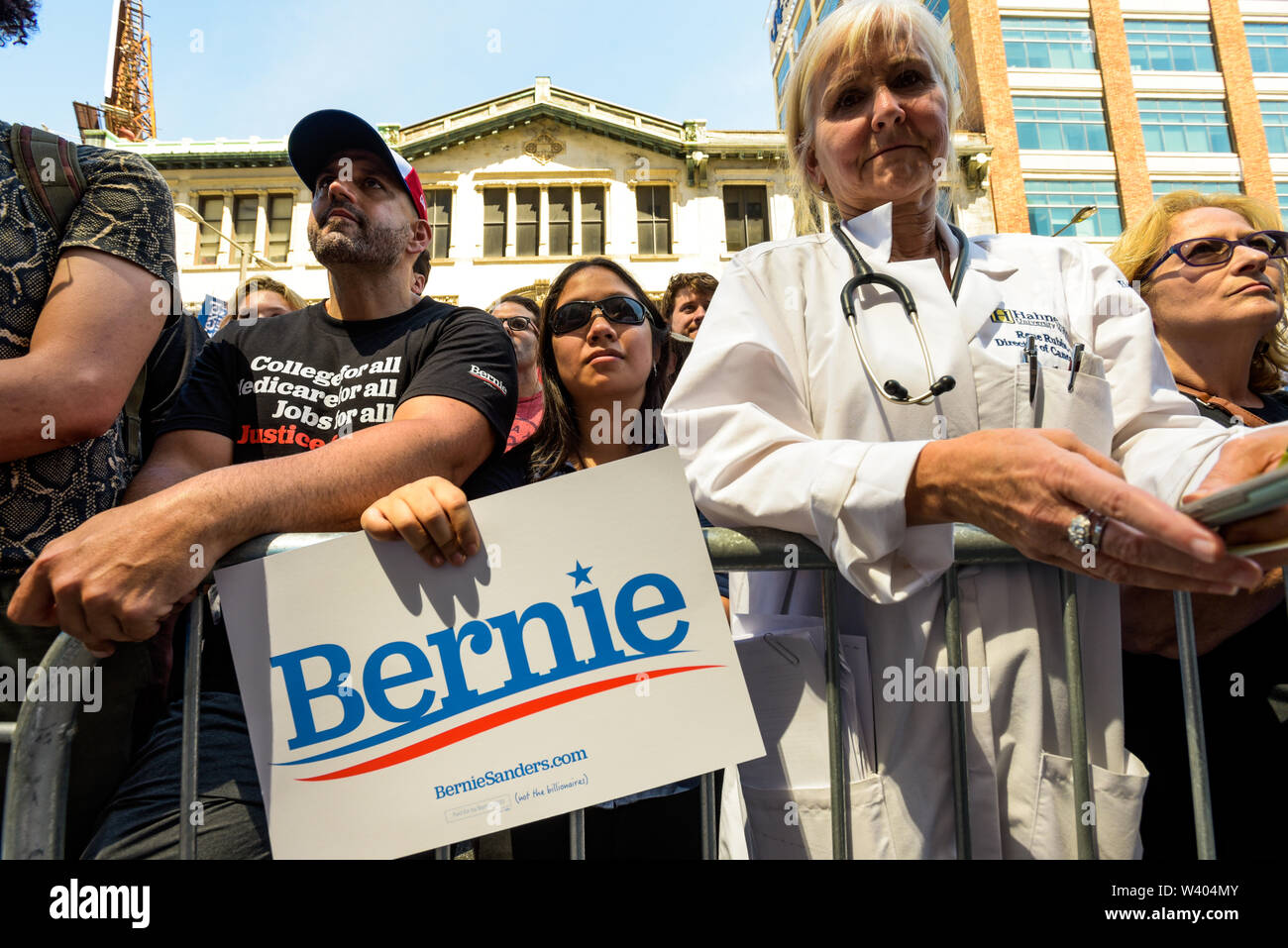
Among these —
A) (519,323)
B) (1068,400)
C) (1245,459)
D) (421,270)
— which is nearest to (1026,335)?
(1068,400)

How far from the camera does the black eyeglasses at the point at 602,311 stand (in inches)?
109

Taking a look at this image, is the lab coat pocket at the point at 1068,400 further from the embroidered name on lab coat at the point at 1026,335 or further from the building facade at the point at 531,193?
the building facade at the point at 531,193

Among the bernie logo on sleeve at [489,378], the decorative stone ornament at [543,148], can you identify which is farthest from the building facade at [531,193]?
the bernie logo on sleeve at [489,378]

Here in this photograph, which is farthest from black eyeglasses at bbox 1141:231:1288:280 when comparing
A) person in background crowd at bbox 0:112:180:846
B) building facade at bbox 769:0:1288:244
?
building facade at bbox 769:0:1288:244

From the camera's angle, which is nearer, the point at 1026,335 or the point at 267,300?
the point at 1026,335

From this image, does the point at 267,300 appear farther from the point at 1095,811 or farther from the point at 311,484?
the point at 1095,811

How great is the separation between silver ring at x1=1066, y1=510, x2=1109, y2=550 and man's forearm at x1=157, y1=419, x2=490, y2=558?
124cm

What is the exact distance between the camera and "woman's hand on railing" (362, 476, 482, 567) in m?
1.32

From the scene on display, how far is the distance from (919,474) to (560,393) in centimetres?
184

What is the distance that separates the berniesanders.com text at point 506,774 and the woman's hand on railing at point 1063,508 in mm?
741

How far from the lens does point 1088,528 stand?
0.99m

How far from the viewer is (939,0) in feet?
84.0
